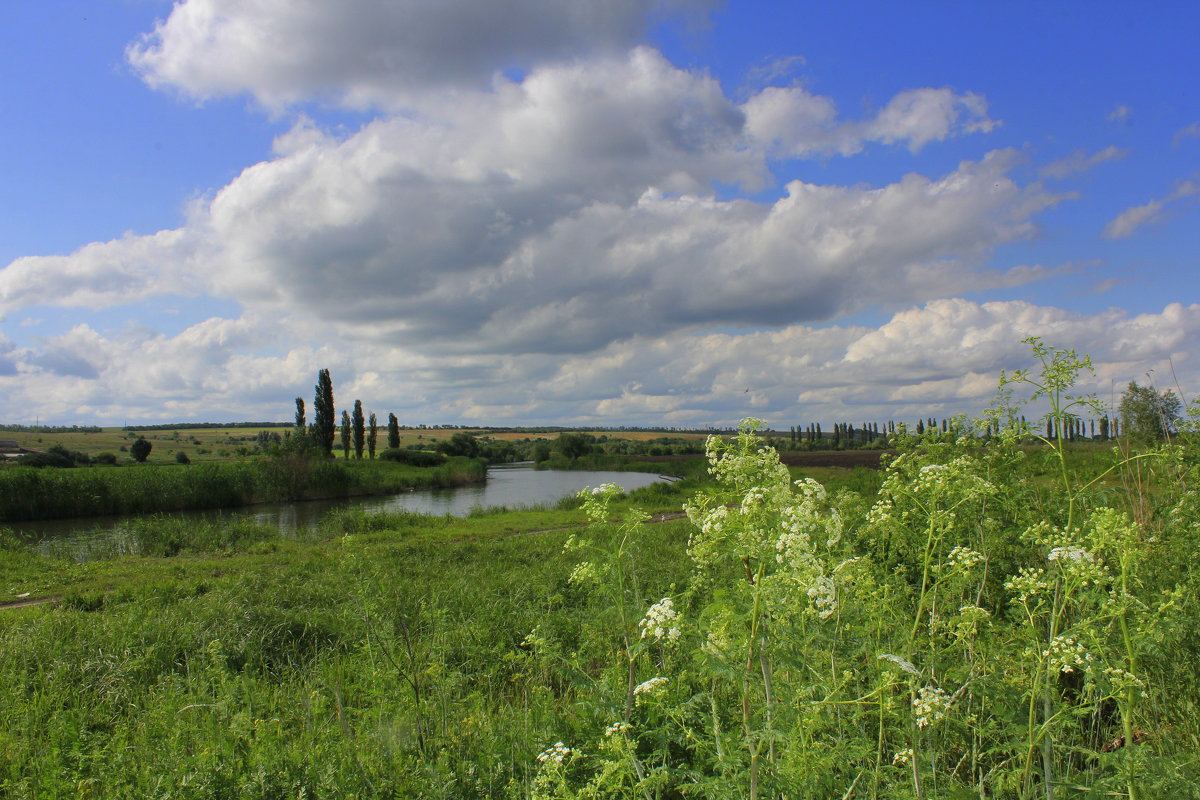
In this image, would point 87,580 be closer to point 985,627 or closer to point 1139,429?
point 985,627

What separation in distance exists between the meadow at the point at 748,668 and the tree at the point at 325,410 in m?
53.0

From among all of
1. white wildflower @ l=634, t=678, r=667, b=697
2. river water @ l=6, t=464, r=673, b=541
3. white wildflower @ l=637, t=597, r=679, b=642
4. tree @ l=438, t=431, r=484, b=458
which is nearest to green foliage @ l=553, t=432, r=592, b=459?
tree @ l=438, t=431, r=484, b=458

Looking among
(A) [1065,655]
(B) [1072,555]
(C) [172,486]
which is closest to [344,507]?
(C) [172,486]

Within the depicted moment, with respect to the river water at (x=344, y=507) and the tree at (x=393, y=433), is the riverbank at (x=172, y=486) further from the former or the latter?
the tree at (x=393, y=433)

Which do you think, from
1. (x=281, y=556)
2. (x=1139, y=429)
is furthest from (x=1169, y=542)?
(x=281, y=556)

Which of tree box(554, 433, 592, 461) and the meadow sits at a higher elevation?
the meadow

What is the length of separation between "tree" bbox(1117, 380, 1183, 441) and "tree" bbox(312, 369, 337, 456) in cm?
5985

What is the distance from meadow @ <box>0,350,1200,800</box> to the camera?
2.14 metres

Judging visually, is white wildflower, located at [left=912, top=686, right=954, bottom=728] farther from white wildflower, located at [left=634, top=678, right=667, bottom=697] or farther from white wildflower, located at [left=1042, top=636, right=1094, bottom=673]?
white wildflower, located at [left=634, top=678, right=667, bottom=697]

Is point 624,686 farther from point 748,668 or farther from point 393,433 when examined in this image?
point 393,433

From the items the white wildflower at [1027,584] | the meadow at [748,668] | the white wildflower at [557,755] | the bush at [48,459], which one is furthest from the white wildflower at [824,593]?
the bush at [48,459]

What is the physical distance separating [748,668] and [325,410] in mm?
63271

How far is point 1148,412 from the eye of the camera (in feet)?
25.2

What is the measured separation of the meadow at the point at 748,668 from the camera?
7.02ft
